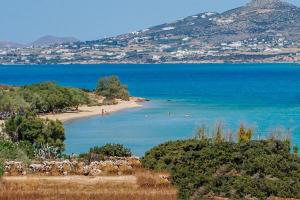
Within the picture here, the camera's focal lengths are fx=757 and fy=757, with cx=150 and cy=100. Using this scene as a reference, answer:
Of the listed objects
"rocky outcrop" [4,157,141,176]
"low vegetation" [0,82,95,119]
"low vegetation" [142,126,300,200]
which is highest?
"low vegetation" [142,126,300,200]

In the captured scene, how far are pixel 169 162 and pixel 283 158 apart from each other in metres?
4.07

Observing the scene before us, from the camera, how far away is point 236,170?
2242 cm

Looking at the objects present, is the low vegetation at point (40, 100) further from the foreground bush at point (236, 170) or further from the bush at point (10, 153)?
the foreground bush at point (236, 170)

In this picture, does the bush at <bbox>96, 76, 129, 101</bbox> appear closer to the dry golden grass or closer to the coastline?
the coastline

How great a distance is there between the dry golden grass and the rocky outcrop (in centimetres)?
116

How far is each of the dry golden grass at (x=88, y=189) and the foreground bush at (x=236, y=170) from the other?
2.03 ft

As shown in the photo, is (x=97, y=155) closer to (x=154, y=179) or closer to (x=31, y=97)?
(x=154, y=179)

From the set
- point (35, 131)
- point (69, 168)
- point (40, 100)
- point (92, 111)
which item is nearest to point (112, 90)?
point (92, 111)

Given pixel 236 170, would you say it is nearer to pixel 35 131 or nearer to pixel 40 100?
pixel 35 131

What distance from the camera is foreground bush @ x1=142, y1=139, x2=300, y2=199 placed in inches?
819

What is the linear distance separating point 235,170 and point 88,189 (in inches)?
173

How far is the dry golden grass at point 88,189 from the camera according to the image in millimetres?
20859

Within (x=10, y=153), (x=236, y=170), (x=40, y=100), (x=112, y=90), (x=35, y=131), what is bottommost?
(x=112, y=90)

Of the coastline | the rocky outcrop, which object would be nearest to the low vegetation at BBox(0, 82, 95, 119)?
the coastline
